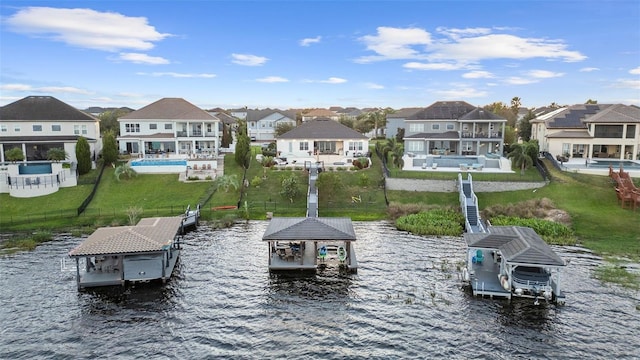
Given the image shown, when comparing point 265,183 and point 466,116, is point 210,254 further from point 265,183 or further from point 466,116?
point 466,116

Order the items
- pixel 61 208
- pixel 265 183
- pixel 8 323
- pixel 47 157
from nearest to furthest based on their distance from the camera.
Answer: pixel 8 323
pixel 61 208
pixel 265 183
pixel 47 157

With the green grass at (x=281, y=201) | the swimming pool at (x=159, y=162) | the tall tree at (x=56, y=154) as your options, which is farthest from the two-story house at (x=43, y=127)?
the green grass at (x=281, y=201)

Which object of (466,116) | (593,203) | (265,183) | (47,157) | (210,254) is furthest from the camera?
(466,116)

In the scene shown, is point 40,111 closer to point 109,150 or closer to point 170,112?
point 109,150

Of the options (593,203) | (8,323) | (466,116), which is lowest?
(8,323)

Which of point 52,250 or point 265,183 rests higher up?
point 265,183

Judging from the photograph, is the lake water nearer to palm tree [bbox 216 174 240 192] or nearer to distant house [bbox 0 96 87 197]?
palm tree [bbox 216 174 240 192]

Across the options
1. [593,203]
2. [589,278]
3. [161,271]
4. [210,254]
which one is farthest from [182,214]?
[593,203]

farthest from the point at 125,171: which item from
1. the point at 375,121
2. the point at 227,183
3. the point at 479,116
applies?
the point at 375,121
